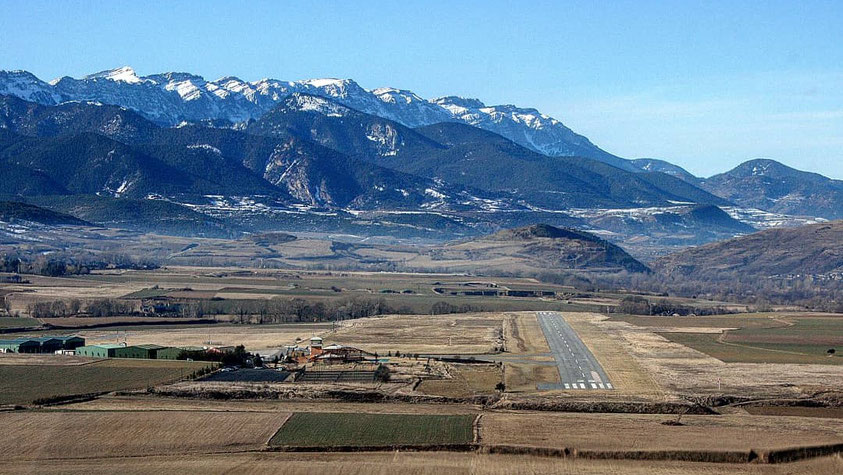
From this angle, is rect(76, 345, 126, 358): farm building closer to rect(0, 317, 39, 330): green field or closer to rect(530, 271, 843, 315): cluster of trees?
rect(0, 317, 39, 330): green field

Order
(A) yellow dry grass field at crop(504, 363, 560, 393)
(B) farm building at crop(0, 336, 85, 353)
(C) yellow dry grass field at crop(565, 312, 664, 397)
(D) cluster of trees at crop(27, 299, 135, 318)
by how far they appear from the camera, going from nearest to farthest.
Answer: (C) yellow dry grass field at crop(565, 312, 664, 397) < (A) yellow dry grass field at crop(504, 363, 560, 393) < (B) farm building at crop(0, 336, 85, 353) < (D) cluster of trees at crop(27, 299, 135, 318)

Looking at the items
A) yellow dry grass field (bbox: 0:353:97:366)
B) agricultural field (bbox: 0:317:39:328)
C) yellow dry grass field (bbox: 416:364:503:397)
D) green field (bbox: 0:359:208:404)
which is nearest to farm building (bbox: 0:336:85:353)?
yellow dry grass field (bbox: 0:353:97:366)

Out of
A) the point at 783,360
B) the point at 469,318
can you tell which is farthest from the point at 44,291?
the point at 783,360

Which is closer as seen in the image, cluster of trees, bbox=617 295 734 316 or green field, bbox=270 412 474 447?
green field, bbox=270 412 474 447

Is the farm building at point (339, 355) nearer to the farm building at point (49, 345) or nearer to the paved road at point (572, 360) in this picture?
the paved road at point (572, 360)

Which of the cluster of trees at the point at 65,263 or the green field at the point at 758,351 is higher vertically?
the cluster of trees at the point at 65,263

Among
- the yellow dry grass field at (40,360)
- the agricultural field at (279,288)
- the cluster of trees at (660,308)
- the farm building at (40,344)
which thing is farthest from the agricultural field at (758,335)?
the farm building at (40,344)
